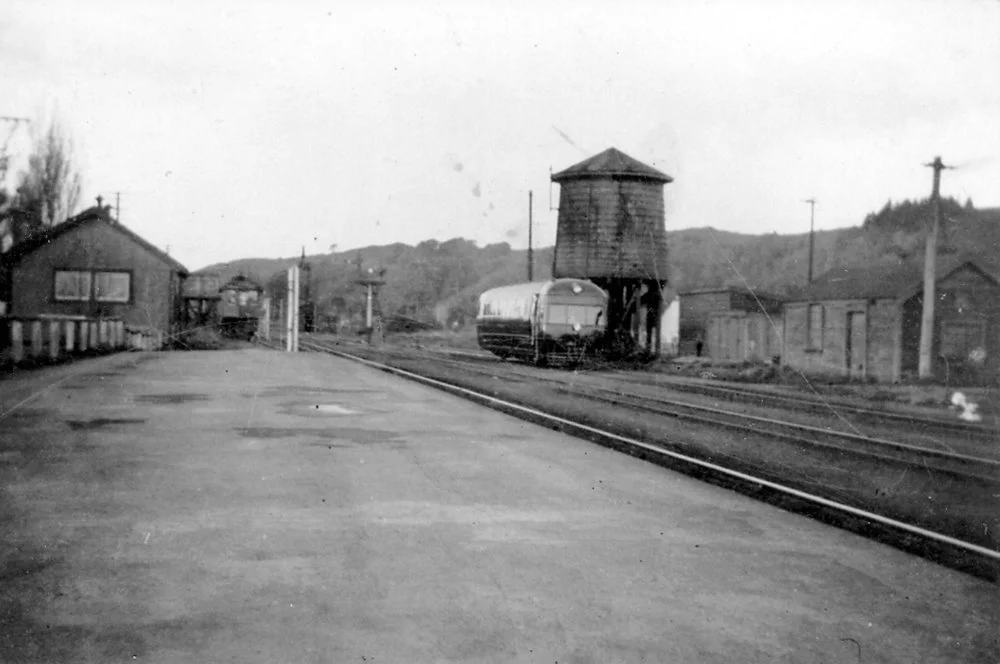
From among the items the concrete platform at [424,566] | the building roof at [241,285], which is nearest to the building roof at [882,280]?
the concrete platform at [424,566]

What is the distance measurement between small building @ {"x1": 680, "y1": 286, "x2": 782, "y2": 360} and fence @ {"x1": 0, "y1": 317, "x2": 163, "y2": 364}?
2513 cm

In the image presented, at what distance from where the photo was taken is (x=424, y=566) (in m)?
5.73

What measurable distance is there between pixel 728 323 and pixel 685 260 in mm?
74456

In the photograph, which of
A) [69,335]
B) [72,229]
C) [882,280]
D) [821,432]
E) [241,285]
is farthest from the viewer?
[241,285]

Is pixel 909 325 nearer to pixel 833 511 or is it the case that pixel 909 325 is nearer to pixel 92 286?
pixel 833 511

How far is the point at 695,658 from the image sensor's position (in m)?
4.29

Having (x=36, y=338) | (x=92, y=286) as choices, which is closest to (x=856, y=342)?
(x=36, y=338)

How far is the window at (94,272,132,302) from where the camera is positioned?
4075 centimetres

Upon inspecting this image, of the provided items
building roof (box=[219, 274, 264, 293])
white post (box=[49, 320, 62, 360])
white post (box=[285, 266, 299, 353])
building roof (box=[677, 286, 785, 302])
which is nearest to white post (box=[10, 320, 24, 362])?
white post (box=[49, 320, 62, 360])

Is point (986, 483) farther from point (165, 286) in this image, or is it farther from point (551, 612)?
point (165, 286)

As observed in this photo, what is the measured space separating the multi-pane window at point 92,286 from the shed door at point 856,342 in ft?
97.2

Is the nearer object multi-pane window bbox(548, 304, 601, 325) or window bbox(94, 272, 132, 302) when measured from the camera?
multi-pane window bbox(548, 304, 601, 325)

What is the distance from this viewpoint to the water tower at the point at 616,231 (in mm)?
38562

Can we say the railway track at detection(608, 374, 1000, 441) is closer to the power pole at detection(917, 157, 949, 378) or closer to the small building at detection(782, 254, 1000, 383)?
the power pole at detection(917, 157, 949, 378)
